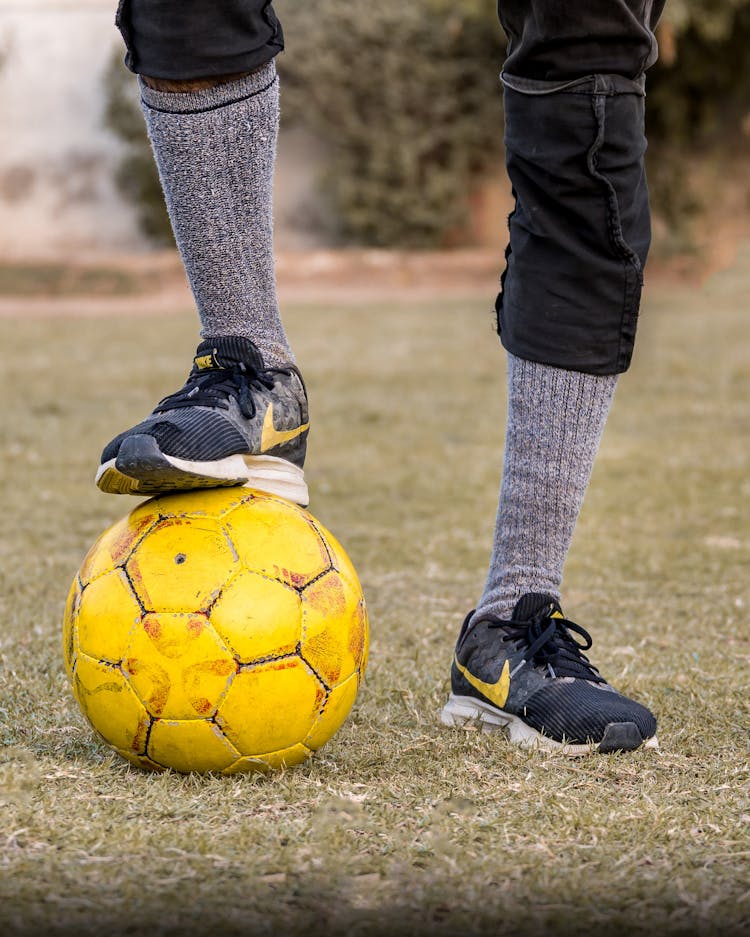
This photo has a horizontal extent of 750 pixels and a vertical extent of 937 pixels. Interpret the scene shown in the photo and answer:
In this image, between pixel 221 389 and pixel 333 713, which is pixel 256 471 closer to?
pixel 221 389

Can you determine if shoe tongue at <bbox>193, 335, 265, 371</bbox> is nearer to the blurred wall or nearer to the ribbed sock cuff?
the ribbed sock cuff

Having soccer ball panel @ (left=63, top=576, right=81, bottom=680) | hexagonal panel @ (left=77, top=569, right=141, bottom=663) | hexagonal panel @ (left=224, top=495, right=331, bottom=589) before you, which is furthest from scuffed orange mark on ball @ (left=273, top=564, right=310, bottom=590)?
soccer ball panel @ (left=63, top=576, right=81, bottom=680)

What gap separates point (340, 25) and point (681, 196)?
14.7 ft

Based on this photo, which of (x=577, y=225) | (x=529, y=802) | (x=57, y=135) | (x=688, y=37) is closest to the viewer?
(x=529, y=802)

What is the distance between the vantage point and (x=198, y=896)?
1.45 m

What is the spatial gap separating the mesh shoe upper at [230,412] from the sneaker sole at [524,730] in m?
0.53

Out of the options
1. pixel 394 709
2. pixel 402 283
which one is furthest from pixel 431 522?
pixel 402 283

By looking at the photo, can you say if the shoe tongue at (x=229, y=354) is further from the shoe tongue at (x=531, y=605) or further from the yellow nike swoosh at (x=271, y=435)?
the shoe tongue at (x=531, y=605)

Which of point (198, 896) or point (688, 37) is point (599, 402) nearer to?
point (198, 896)

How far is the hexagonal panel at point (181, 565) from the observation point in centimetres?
188

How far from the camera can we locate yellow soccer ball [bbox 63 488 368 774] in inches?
73.1

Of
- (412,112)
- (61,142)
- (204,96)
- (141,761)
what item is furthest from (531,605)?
(61,142)

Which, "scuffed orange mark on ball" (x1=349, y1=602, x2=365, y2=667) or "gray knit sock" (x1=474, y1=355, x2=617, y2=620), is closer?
"scuffed orange mark on ball" (x1=349, y1=602, x2=365, y2=667)

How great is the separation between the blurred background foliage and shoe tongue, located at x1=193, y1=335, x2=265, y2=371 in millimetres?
12377
